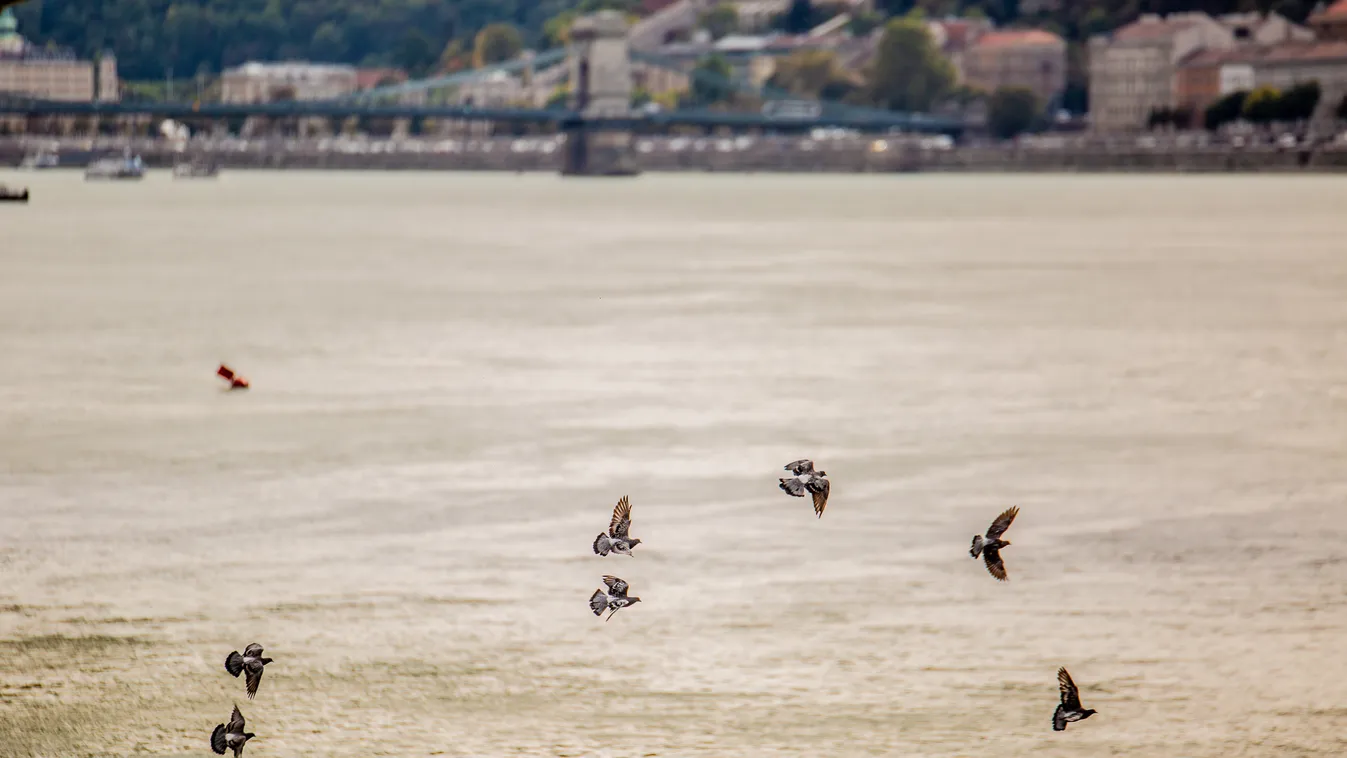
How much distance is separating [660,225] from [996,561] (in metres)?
39.5

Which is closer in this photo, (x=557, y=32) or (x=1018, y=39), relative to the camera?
(x=1018, y=39)

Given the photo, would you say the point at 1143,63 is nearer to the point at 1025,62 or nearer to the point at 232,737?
the point at 1025,62

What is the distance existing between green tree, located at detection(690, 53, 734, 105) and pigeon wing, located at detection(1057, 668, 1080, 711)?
335 feet

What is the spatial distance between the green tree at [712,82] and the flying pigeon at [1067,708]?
102 metres

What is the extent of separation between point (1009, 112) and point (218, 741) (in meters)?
99.3

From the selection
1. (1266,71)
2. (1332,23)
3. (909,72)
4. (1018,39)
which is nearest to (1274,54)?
(1266,71)

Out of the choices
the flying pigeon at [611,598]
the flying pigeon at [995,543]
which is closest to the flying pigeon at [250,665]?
the flying pigeon at [611,598]

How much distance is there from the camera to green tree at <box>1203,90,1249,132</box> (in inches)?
3814

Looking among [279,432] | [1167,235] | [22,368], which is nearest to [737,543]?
[279,432]

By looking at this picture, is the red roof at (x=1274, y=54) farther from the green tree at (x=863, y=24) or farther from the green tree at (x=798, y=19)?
the green tree at (x=798, y=19)

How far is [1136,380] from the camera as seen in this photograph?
15234 millimetres

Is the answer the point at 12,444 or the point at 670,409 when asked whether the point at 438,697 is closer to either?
the point at 12,444

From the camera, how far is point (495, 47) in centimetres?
13525

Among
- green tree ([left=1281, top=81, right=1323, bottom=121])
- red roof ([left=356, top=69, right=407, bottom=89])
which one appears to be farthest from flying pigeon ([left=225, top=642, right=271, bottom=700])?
red roof ([left=356, top=69, right=407, bottom=89])
